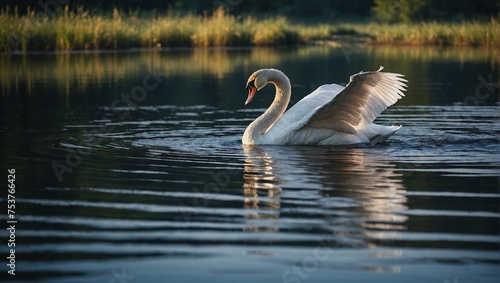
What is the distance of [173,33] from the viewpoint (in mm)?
38719

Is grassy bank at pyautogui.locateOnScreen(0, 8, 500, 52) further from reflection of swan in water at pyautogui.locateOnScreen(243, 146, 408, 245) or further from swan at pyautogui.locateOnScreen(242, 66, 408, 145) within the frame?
reflection of swan in water at pyautogui.locateOnScreen(243, 146, 408, 245)

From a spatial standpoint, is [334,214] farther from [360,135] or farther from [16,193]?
[360,135]

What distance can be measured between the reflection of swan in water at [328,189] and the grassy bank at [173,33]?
854 inches

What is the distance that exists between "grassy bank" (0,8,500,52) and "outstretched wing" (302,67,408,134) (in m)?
20.8

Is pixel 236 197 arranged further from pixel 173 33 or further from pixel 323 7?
pixel 323 7

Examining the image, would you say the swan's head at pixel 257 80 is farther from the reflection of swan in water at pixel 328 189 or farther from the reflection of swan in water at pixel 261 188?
the reflection of swan in water at pixel 261 188

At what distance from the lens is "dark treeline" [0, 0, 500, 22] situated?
54969mm

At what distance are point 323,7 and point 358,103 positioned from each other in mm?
57494

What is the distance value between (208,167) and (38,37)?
24014mm

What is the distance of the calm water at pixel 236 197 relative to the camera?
5.43m

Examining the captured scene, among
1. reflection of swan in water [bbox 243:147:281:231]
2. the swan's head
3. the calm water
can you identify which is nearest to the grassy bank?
the calm water

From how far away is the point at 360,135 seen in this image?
436 inches

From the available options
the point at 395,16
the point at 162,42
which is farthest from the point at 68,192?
the point at 395,16

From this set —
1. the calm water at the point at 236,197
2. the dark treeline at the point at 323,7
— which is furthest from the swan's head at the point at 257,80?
the dark treeline at the point at 323,7
